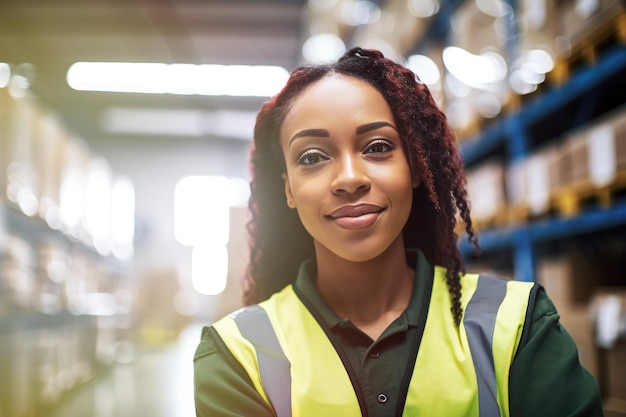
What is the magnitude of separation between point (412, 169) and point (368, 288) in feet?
0.86

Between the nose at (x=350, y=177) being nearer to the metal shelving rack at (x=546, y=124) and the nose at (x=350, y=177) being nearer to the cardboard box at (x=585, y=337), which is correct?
the metal shelving rack at (x=546, y=124)

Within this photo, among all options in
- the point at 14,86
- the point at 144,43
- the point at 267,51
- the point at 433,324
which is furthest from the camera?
the point at 267,51

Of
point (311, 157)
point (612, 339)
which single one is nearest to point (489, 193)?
point (612, 339)

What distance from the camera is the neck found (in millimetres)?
1282

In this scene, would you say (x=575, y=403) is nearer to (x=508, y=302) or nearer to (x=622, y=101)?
(x=508, y=302)

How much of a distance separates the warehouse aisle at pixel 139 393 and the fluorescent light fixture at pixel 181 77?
14.7 ft

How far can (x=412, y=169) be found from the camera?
4.19ft

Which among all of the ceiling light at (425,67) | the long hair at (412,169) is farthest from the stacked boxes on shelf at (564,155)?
the long hair at (412,169)

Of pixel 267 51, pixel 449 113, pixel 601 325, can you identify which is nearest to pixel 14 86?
pixel 449 113

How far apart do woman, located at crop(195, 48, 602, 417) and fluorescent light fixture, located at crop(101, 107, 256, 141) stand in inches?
466

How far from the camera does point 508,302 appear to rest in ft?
3.96

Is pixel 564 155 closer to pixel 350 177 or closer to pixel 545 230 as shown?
pixel 545 230

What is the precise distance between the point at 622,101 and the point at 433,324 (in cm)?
366

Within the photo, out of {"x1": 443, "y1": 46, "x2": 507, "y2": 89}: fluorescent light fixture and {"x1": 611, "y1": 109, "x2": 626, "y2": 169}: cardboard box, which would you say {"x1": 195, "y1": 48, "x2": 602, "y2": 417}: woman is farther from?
{"x1": 443, "y1": 46, "x2": 507, "y2": 89}: fluorescent light fixture
